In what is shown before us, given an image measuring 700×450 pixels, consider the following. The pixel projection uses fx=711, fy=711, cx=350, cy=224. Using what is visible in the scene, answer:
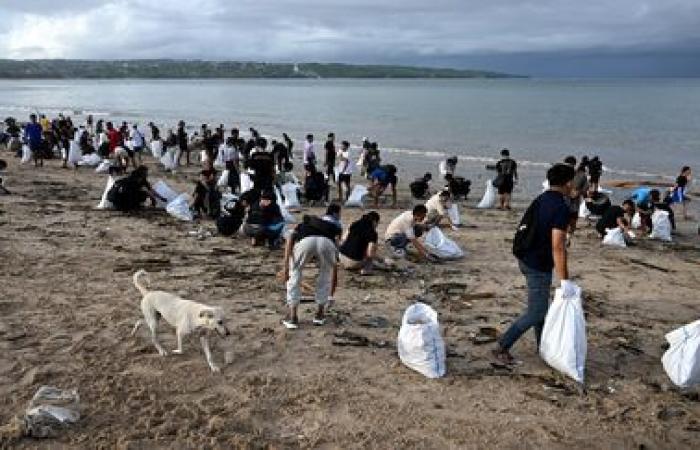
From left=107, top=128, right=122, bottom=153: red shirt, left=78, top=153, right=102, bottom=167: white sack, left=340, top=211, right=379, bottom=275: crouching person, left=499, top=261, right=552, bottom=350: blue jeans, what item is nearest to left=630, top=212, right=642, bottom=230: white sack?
left=340, top=211, right=379, bottom=275: crouching person

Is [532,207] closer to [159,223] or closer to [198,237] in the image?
[198,237]

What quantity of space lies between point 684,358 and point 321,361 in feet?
10.3

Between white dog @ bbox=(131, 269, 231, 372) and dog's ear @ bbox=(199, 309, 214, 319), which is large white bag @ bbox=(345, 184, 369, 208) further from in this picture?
dog's ear @ bbox=(199, 309, 214, 319)

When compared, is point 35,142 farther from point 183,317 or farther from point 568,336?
point 568,336

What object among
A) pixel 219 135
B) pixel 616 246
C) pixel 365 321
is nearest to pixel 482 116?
pixel 219 135

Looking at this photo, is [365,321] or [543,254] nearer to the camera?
→ [543,254]

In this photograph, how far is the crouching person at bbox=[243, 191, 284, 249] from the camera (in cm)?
1080

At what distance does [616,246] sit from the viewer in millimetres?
12391

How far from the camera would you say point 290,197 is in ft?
49.1

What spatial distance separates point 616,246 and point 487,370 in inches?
275

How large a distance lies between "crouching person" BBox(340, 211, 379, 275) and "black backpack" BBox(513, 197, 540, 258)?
10.5 ft

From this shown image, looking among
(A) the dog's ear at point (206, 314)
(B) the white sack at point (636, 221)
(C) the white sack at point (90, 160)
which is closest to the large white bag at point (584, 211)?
(B) the white sack at point (636, 221)

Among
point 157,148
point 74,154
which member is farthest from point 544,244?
point 157,148

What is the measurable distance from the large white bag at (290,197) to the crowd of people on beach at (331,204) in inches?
1.0
